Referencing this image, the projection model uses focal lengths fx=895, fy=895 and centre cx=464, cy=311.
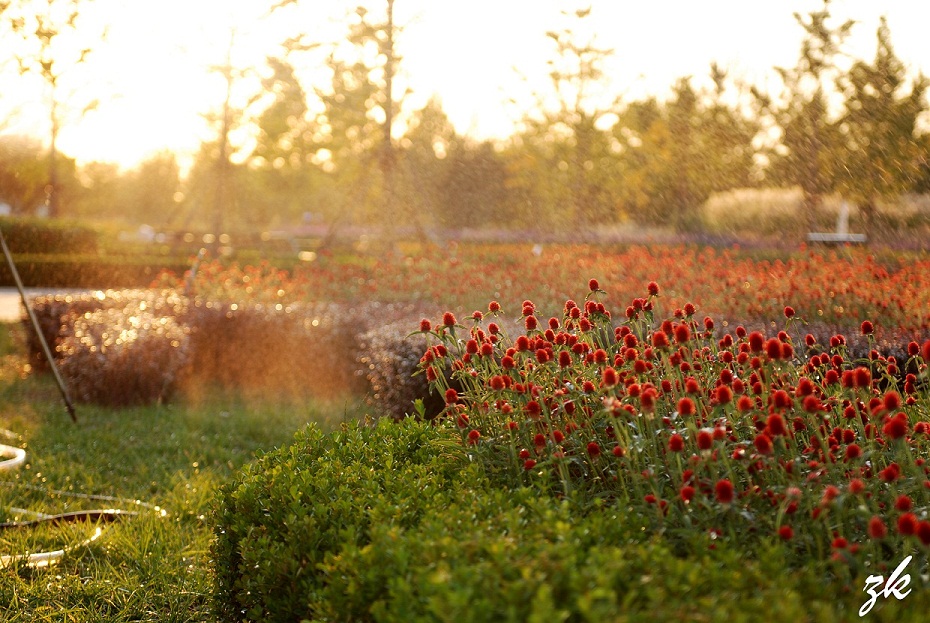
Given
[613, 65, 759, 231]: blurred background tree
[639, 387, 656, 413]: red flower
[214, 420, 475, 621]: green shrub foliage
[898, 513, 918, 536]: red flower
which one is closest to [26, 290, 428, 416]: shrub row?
[214, 420, 475, 621]: green shrub foliage

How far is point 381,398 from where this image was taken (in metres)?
6.27

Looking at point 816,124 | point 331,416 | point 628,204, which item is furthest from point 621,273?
point 628,204

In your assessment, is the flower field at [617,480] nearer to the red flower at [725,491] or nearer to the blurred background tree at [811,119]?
the red flower at [725,491]

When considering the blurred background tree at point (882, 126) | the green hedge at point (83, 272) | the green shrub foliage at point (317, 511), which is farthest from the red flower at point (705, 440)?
the blurred background tree at point (882, 126)

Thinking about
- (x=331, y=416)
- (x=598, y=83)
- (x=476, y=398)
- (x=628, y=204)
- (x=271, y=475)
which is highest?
(x=598, y=83)

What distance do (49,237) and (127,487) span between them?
13.2 meters

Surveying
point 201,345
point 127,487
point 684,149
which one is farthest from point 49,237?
point 684,149

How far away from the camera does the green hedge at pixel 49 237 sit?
54.4 ft

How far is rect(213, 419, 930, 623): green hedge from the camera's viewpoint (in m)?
1.83

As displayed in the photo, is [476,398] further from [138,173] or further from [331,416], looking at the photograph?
[138,173]

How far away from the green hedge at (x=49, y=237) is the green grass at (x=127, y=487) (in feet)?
29.0

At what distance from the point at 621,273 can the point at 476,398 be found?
20.7ft

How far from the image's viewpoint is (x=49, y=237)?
55.6ft

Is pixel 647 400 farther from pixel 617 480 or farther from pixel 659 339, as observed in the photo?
pixel 617 480
